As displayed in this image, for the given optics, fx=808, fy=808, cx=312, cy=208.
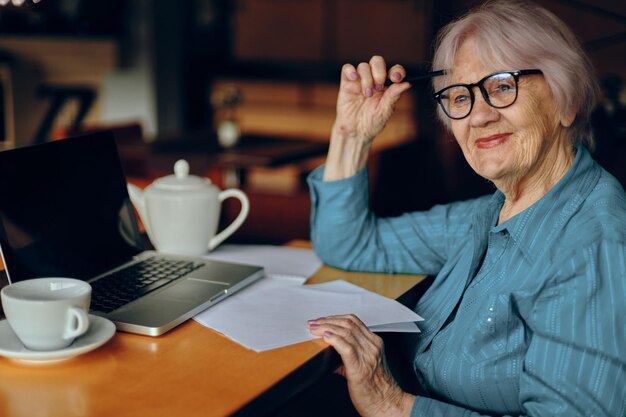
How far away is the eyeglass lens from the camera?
1.34 metres

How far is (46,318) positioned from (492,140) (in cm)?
77

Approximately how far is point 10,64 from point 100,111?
0.83m

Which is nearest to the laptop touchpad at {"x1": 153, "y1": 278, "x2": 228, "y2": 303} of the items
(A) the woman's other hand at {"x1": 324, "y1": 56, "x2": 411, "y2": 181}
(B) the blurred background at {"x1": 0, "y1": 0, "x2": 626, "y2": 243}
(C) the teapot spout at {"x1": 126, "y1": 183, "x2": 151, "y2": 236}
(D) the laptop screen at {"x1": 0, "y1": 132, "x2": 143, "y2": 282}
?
(D) the laptop screen at {"x1": 0, "y1": 132, "x2": 143, "y2": 282}

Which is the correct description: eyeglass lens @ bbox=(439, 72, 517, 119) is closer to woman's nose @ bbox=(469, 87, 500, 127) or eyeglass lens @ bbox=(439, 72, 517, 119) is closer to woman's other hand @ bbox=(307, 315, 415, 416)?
woman's nose @ bbox=(469, 87, 500, 127)

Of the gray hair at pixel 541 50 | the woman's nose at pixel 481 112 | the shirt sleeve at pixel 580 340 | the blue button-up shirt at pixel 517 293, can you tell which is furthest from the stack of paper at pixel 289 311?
the gray hair at pixel 541 50

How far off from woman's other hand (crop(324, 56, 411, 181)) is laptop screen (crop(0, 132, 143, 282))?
1.45 feet

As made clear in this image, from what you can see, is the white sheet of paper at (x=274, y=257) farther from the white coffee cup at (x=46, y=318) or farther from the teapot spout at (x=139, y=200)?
the white coffee cup at (x=46, y=318)

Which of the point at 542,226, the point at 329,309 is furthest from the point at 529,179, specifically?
the point at 329,309

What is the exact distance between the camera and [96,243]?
1.41 metres

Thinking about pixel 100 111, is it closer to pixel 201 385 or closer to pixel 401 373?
pixel 401 373

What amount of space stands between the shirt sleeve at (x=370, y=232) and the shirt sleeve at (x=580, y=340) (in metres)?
0.47

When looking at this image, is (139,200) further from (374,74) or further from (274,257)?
(374,74)

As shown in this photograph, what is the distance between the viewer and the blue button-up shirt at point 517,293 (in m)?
1.09

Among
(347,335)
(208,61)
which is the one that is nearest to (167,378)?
(347,335)
